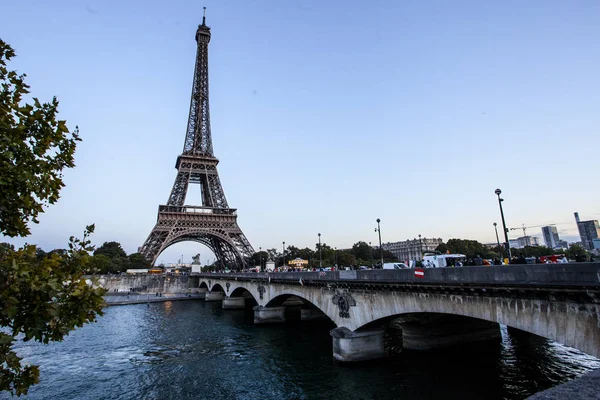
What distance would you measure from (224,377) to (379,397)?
9.99 m

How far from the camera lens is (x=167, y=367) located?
2352 centimetres

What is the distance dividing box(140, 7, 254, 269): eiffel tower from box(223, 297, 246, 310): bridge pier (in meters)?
22.9

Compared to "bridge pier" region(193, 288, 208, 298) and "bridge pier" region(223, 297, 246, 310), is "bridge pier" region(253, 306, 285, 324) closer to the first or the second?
"bridge pier" region(223, 297, 246, 310)

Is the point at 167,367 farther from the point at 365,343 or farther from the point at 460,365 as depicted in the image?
the point at 460,365

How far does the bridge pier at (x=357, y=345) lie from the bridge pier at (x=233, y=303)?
38377 mm

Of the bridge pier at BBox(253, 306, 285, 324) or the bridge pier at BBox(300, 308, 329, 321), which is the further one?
the bridge pier at BBox(300, 308, 329, 321)

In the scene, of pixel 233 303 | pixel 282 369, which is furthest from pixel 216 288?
pixel 282 369

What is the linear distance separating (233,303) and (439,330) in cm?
4049

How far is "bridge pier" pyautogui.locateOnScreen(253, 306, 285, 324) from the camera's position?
4044 cm

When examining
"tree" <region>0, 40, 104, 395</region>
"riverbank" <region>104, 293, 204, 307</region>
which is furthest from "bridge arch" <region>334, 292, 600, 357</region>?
"riverbank" <region>104, 293, 204, 307</region>

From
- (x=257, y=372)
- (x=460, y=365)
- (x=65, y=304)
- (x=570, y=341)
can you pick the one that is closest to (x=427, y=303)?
(x=570, y=341)

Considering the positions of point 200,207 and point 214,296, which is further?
point 200,207

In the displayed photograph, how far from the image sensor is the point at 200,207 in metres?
85.2

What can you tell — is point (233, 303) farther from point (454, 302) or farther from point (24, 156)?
point (24, 156)
